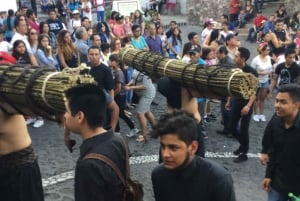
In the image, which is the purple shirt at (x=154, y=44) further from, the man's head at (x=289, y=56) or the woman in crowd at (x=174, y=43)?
the man's head at (x=289, y=56)

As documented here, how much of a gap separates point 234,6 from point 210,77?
15738 millimetres

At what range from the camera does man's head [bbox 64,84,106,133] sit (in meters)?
3.20

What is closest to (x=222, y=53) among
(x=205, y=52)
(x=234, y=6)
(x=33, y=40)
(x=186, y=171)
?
(x=205, y=52)

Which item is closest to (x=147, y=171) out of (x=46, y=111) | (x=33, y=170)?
(x=33, y=170)

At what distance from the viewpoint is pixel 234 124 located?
271 inches

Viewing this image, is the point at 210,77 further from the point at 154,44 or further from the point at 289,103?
the point at 154,44

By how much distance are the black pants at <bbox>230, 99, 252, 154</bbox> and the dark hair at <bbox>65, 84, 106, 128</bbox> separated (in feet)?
12.6

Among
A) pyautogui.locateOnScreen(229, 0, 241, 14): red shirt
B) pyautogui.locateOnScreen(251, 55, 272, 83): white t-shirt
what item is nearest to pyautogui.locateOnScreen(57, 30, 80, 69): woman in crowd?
pyautogui.locateOnScreen(251, 55, 272, 83): white t-shirt

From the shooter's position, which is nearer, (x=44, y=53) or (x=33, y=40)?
(x=44, y=53)

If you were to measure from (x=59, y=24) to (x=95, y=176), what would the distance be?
8.95 meters

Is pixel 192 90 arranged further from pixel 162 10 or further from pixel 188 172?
pixel 162 10

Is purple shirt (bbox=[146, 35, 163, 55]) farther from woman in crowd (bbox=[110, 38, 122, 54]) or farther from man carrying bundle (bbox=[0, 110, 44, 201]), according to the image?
man carrying bundle (bbox=[0, 110, 44, 201])

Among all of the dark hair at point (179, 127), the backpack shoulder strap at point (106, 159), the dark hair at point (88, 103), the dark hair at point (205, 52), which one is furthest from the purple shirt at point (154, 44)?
the dark hair at point (179, 127)

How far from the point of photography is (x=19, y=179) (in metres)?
4.12
